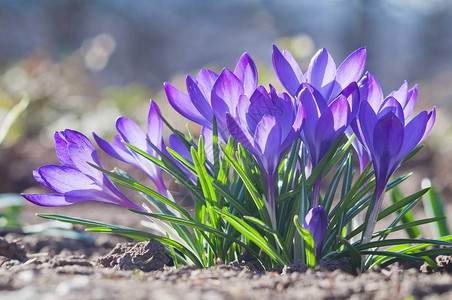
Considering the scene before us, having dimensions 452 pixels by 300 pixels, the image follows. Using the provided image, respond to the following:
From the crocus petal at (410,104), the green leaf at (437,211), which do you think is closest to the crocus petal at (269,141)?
the crocus petal at (410,104)

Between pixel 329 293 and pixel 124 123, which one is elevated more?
pixel 124 123

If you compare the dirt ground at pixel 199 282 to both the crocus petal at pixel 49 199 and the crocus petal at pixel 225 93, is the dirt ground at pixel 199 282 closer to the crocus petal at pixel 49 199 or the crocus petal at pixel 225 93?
the crocus petal at pixel 49 199

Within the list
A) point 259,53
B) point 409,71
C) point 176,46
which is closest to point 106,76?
point 176,46

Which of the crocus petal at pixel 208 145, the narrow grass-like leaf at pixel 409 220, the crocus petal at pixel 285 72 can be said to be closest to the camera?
the crocus petal at pixel 285 72

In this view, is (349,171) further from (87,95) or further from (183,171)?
(87,95)

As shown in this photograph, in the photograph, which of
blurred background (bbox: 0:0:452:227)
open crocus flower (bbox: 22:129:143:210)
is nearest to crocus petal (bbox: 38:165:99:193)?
open crocus flower (bbox: 22:129:143:210)

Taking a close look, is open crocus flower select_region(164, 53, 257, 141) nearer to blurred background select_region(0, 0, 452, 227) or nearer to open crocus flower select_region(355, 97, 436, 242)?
open crocus flower select_region(355, 97, 436, 242)

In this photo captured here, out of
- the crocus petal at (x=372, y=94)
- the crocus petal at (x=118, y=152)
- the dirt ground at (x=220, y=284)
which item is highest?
the crocus petal at (x=372, y=94)

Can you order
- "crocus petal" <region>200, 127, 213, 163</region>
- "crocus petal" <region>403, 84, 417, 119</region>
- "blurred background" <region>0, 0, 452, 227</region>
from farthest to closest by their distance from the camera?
"blurred background" <region>0, 0, 452, 227</region>, "crocus petal" <region>200, 127, 213, 163</region>, "crocus petal" <region>403, 84, 417, 119</region>
